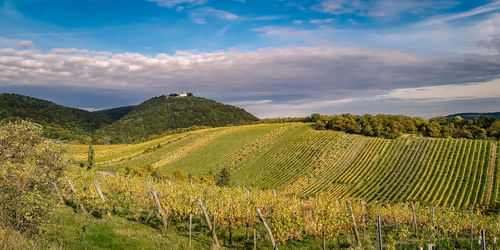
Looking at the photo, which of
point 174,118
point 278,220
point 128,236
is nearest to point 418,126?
point 278,220

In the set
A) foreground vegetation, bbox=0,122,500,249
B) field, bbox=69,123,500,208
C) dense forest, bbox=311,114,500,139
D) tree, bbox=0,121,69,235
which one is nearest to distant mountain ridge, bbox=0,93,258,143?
field, bbox=69,123,500,208

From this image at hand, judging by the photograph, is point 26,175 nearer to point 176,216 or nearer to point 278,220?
point 176,216

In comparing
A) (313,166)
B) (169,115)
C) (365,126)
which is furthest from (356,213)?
(169,115)

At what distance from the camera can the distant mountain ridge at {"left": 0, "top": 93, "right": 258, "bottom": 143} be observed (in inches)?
5285

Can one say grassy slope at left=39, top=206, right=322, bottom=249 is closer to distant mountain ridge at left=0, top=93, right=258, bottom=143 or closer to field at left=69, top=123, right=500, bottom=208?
field at left=69, top=123, right=500, bottom=208

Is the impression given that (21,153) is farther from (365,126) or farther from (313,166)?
(365,126)

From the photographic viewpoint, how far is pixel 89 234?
12.0 m

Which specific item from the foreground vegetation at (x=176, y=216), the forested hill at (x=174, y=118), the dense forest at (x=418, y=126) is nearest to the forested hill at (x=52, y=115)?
the forested hill at (x=174, y=118)

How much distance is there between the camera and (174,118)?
173625mm

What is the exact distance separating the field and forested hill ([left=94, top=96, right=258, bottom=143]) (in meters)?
82.7

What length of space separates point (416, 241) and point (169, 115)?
170774mm

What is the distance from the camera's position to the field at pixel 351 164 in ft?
133

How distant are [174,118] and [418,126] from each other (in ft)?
441

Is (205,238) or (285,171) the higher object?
(205,238)
